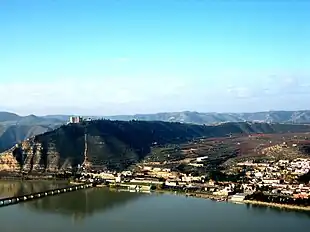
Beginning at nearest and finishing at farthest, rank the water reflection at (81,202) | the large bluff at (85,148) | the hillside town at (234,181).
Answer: the water reflection at (81,202) → the hillside town at (234,181) → the large bluff at (85,148)

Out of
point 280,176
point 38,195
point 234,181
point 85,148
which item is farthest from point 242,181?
point 85,148

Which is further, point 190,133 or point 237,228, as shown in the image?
point 190,133

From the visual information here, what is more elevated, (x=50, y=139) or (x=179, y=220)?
(x=50, y=139)

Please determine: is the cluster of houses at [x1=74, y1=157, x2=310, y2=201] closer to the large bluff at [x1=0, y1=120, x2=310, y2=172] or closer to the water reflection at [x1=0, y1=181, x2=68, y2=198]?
the water reflection at [x1=0, y1=181, x2=68, y2=198]

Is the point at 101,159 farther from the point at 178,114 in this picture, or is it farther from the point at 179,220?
the point at 178,114

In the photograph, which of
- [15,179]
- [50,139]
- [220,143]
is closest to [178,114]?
[220,143]

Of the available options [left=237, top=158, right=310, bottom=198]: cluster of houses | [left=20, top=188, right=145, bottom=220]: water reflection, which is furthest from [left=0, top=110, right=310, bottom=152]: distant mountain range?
[left=20, top=188, right=145, bottom=220]: water reflection

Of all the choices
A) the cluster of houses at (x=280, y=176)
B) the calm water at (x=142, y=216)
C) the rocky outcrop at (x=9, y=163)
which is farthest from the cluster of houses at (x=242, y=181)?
the rocky outcrop at (x=9, y=163)

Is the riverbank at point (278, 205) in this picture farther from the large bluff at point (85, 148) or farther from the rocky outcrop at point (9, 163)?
the rocky outcrop at point (9, 163)

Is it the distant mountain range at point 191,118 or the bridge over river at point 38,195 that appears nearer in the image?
the bridge over river at point 38,195
